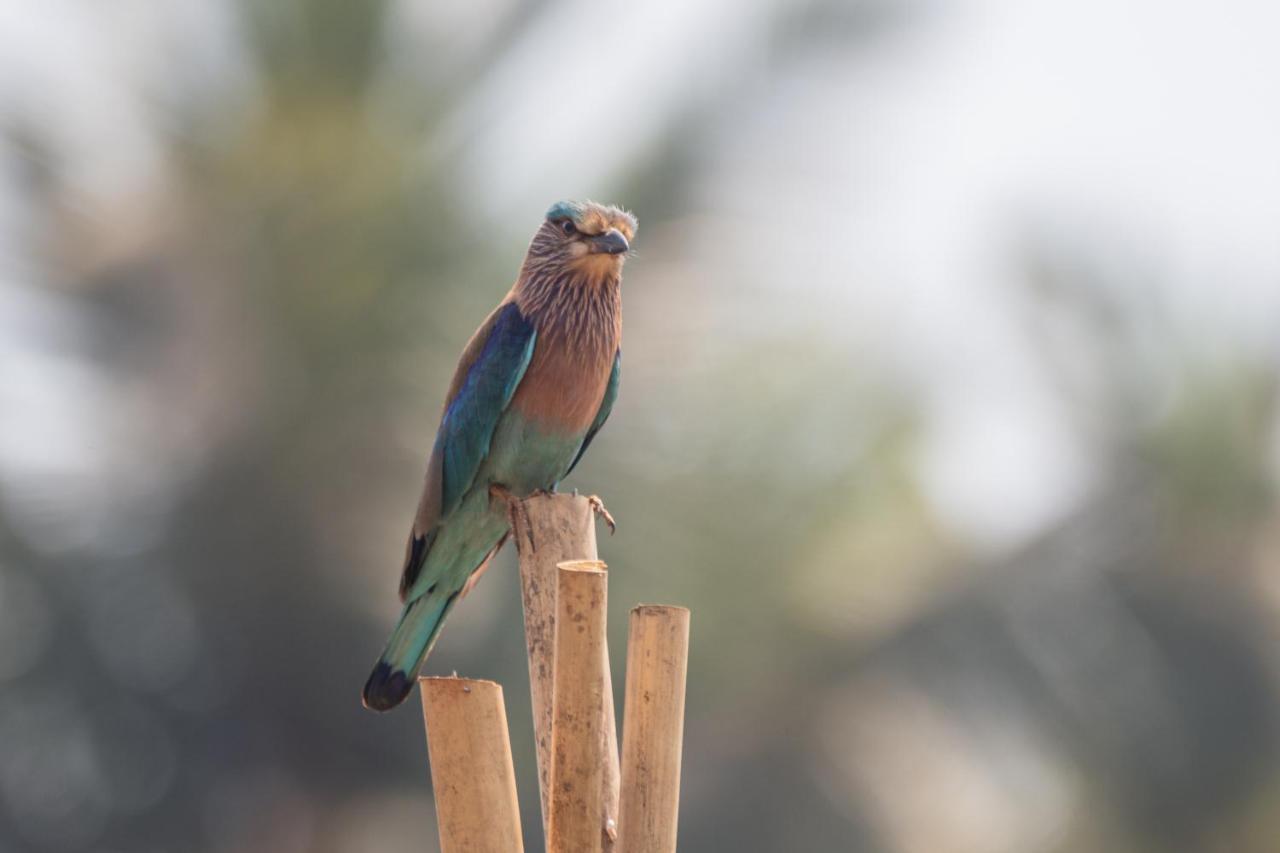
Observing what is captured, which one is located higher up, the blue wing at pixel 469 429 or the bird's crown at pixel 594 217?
the bird's crown at pixel 594 217

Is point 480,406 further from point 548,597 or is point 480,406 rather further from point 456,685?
point 456,685

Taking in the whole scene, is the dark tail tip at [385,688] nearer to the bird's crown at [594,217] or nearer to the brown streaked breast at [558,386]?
the brown streaked breast at [558,386]

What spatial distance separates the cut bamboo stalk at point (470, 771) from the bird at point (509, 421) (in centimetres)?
163

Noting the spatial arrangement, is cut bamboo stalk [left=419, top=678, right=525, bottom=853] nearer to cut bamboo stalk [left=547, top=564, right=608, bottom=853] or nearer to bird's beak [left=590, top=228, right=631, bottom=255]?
cut bamboo stalk [left=547, top=564, right=608, bottom=853]

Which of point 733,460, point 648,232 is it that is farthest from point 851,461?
point 648,232

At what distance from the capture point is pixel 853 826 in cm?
919

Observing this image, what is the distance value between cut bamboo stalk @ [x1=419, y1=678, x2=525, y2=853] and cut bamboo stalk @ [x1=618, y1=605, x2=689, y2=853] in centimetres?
22

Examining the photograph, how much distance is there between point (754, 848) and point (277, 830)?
2687 millimetres

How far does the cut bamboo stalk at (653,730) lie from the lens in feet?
8.97

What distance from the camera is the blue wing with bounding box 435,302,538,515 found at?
4629 mm

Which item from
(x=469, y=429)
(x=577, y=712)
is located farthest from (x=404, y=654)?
(x=577, y=712)

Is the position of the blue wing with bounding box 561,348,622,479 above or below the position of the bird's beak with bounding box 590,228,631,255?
below

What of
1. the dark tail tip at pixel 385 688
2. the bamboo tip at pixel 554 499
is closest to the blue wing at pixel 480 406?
the dark tail tip at pixel 385 688

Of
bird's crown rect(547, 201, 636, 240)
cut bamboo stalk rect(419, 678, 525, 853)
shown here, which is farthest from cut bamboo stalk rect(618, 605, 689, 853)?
bird's crown rect(547, 201, 636, 240)
